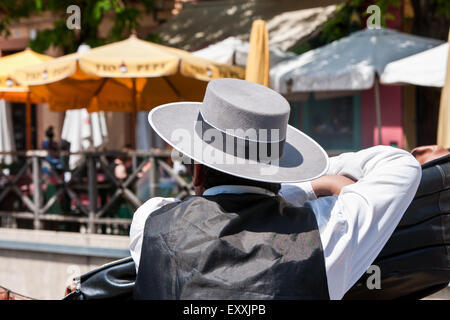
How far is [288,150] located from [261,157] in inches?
6.0

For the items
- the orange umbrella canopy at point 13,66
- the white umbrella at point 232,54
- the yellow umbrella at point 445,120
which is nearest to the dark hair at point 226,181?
the yellow umbrella at point 445,120

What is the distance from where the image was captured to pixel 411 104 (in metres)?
12.5

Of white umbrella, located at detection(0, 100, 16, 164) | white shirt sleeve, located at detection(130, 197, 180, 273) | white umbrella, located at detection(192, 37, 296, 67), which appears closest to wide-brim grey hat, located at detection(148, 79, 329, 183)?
white shirt sleeve, located at detection(130, 197, 180, 273)

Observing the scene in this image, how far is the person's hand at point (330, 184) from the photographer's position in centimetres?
206

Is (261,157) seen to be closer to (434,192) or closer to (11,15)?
(434,192)

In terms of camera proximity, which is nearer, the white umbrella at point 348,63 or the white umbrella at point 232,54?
the white umbrella at point 348,63

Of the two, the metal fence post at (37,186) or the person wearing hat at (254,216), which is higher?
the person wearing hat at (254,216)

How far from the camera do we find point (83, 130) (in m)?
10.2

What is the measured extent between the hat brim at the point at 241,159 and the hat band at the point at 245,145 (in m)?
0.02

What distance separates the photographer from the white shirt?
5.66 feet

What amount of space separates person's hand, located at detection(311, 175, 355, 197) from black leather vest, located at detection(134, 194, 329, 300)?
31 centimetres

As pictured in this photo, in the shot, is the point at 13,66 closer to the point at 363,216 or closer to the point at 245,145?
the point at 245,145

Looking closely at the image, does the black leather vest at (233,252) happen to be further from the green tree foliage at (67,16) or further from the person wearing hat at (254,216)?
the green tree foliage at (67,16)
